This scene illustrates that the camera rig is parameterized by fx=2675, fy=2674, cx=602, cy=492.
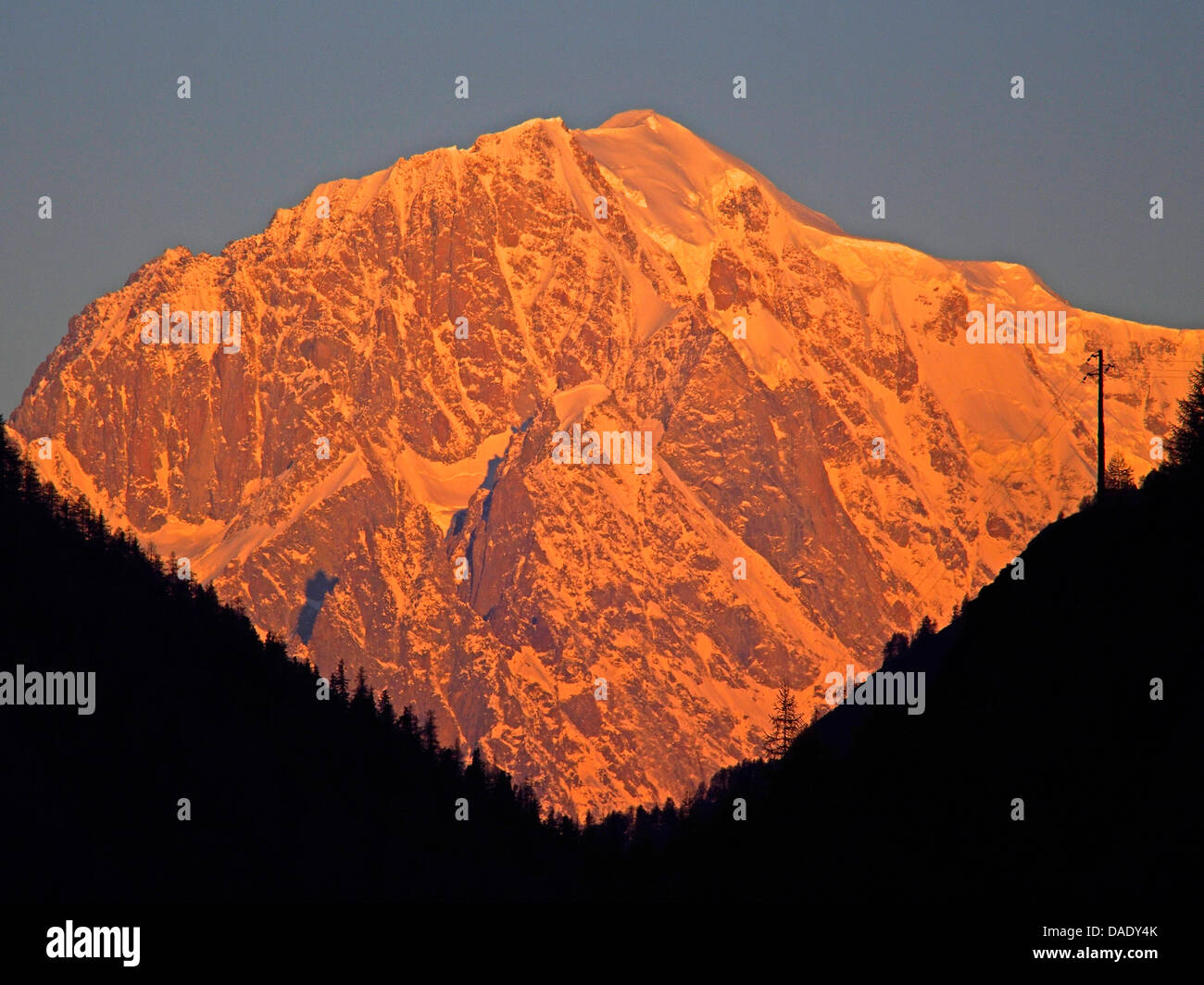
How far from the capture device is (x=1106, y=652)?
13100 centimetres

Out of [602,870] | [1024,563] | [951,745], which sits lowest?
[602,870]

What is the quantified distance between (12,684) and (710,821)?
5042 cm

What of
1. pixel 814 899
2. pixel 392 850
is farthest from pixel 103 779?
pixel 814 899

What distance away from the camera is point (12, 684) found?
619ft

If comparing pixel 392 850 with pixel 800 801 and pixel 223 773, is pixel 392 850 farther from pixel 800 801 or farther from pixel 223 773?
pixel 800 801

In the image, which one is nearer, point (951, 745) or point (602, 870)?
point (951, 745)
